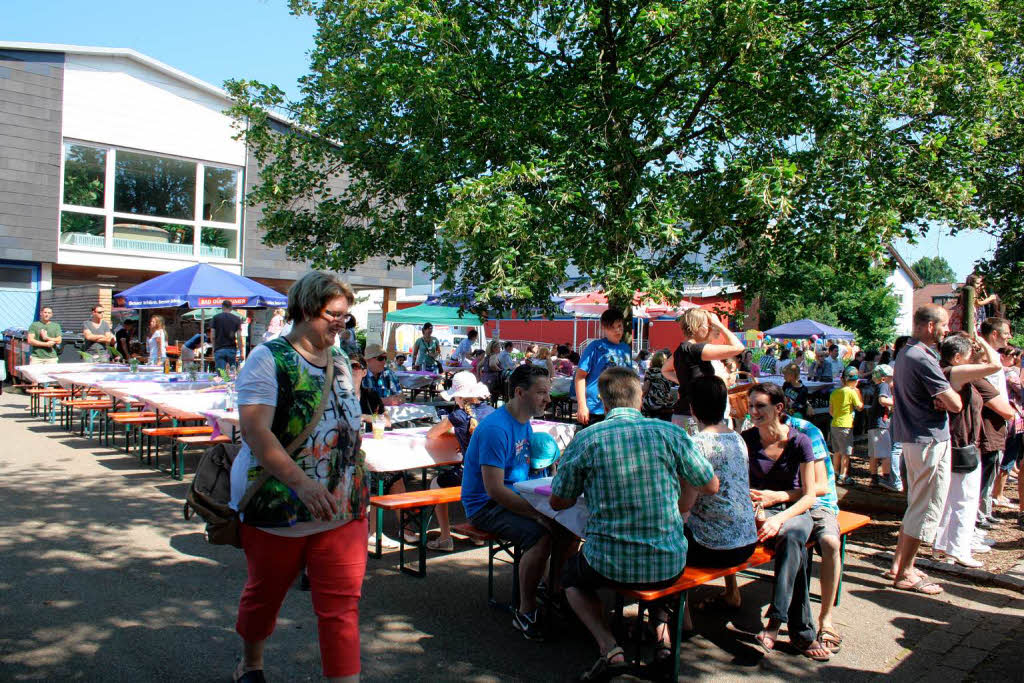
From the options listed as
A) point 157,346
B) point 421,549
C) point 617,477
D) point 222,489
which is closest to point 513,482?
point 421,549

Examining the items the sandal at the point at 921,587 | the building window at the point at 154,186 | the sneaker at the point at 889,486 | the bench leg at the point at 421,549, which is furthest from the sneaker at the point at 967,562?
the building window at the point at 154,186

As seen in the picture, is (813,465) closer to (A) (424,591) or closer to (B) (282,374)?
(A) (424,591)

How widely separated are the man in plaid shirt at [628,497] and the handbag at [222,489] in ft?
4.20

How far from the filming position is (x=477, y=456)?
4.44 m

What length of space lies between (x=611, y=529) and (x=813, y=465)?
4.97 feet

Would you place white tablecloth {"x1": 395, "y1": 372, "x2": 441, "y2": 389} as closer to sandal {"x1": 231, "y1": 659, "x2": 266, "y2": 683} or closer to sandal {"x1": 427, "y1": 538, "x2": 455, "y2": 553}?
sandal {"x1": 427, "y1": 538, "x2": 455, "y2": 553}

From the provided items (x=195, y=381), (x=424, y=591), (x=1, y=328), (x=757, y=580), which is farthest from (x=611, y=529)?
(x=1, y=328)

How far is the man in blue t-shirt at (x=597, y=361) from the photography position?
6180 millimetres

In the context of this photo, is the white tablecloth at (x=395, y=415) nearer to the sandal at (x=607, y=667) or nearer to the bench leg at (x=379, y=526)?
the bench leg at (x=379, y=526)

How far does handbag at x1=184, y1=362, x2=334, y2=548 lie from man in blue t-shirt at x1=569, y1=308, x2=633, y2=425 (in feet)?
11.1

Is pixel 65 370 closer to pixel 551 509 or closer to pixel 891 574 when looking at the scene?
pixel 551 509

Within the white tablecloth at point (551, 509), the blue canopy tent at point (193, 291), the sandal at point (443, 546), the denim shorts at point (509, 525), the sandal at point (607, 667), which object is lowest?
the sandal at point (443, 546)

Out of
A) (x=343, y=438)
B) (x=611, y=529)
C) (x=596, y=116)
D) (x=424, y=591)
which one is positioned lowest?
(x=424, y=591)

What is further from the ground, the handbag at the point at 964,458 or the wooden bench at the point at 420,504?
the handbag at the point at 964,458
